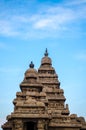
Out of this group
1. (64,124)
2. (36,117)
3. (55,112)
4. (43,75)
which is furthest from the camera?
(43,75)

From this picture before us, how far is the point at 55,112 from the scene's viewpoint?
50.2 m

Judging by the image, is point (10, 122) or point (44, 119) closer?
point (44, 119)

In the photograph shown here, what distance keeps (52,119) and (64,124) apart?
1653 mm

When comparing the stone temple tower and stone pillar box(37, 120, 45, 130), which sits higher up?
the stone temple tower

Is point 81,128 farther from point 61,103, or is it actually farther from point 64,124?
point 61,103

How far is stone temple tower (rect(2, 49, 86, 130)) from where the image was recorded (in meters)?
44.0

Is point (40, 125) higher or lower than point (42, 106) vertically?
lower

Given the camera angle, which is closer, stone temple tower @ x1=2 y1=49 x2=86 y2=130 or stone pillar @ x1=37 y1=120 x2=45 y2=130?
stone pillar @ x1=37 y1=120 x2=45 y2=130

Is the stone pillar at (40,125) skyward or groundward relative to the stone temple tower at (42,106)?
groundward

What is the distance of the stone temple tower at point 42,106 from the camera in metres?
44.0

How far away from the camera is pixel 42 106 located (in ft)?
146

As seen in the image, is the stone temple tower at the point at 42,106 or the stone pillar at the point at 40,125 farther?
the stone temple tower at the point at 42,106

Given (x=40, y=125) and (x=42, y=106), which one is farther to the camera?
(x=42, y=106)

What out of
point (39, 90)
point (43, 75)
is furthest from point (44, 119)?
point (43, 75)
